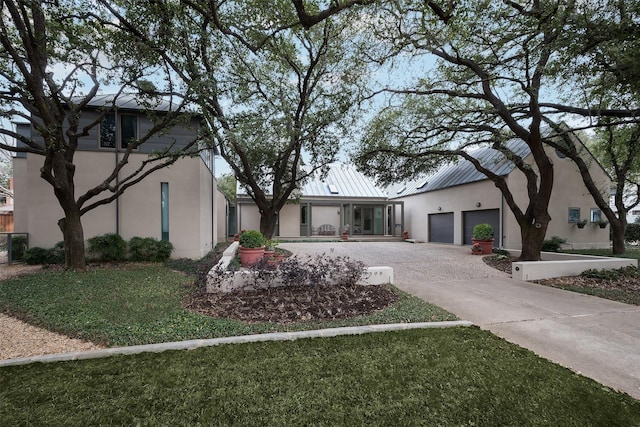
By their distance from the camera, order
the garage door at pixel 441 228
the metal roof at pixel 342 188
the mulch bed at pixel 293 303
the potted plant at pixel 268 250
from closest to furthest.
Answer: the mulch bed at pixel 293 303 < the potted plant at pixel 268 250 < the garage door at pixel 441 228 < the metal roof at pixel 342 188

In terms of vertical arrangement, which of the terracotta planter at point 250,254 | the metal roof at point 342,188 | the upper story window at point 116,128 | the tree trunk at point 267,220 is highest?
the upper story window at point 116,128

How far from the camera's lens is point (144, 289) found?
6066mm

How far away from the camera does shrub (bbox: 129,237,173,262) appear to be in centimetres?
973

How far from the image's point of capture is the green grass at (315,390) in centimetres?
226

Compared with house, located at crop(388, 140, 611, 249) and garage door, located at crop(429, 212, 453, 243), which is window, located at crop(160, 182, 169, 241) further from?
garage door, located at crop(429, 212, 453, 243)

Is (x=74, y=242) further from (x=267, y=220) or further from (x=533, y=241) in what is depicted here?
(x=533, y=241)

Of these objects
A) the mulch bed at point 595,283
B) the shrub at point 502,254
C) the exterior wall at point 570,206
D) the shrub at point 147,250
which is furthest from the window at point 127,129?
the exterior wall at point 570,206

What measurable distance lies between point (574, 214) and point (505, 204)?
14.4ft

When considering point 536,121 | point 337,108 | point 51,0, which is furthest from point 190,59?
point 536,121

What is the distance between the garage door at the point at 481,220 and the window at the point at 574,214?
3.99 m

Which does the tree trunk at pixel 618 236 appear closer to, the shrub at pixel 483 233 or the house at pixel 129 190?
the shrub at pixel 483 233

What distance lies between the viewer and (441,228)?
61.5ft

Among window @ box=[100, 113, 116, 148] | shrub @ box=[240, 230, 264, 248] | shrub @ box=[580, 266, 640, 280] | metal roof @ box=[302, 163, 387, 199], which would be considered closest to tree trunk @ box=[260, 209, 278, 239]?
shrub @ box=[240, 230, 264, 248]

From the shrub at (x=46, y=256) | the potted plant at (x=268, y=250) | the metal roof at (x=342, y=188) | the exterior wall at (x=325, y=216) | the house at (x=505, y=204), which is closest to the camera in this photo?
the potted plant at (x=268, y=250)
